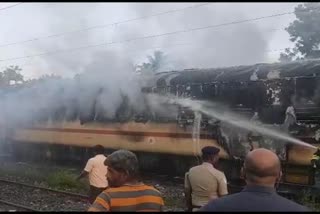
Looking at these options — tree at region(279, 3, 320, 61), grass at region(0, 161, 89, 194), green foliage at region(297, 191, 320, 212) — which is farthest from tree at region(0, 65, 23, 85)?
green foliage at region(297, 191, 320, 212)

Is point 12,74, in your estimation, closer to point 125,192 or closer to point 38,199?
point 38,199

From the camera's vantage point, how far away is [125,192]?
305cm

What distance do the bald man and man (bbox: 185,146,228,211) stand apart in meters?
2.16

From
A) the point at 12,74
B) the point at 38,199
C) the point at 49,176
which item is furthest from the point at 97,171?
the point at 12,74

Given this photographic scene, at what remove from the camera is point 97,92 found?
14203mm

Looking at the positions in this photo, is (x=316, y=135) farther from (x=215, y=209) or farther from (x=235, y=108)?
(x=215, y=209)

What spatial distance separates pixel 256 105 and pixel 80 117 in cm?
617

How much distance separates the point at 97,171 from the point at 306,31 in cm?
2633

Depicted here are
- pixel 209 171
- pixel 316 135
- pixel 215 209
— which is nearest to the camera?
pixel 215 209

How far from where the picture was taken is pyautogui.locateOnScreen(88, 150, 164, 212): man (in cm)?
297

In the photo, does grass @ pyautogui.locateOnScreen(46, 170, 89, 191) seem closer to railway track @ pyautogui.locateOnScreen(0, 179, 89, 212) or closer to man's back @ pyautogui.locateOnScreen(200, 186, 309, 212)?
railway track @ pyautogui.locateOnScreen(0, 179, 89, 212)

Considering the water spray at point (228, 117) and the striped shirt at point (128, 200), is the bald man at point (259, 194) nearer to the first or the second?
the striped shirt at point (128, 200)

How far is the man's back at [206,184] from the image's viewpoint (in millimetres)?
4723

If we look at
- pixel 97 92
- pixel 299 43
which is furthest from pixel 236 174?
pixel 299 43
